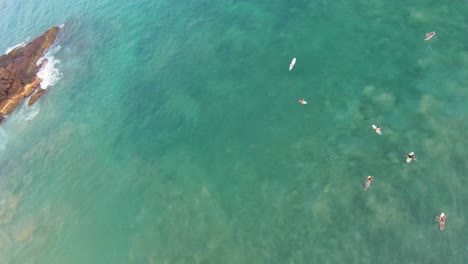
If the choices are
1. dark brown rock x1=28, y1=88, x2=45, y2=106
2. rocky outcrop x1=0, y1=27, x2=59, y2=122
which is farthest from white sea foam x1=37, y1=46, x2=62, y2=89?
dark brown rock x1=28, y1=88, x2=45, y2=106

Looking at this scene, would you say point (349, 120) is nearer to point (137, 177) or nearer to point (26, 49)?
point (137, 177)

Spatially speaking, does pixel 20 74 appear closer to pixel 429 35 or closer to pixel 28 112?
pixel 28 112

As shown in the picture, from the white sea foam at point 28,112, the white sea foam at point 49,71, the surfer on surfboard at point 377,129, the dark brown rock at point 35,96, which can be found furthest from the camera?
the white sea foam at point 49,71

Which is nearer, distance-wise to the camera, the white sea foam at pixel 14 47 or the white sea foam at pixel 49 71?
the white sea foam at pixel 49 71

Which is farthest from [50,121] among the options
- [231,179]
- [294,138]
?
[294,138]

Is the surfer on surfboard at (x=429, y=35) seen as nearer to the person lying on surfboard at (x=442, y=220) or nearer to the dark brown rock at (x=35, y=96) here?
the person lying on surfboard at (x=442, y=220)

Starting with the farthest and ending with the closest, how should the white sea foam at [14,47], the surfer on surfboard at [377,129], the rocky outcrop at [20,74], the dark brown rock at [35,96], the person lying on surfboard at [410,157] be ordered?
the white sea foam at [14,47], the rocky outcrop at [20,74], the dark brown rock at [35,96], the surfer on surfboard at [377,129], the person lying on surfboard at [410,157]

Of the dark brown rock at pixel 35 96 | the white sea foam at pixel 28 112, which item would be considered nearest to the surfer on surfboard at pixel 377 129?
the white sea foam at pixel 28 112
